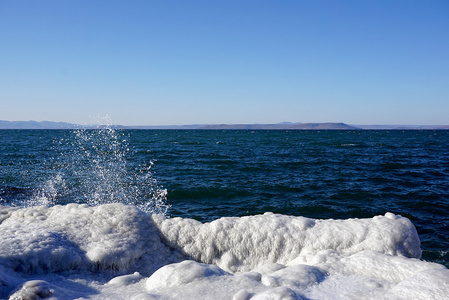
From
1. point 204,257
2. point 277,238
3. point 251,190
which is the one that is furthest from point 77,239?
point 251,190

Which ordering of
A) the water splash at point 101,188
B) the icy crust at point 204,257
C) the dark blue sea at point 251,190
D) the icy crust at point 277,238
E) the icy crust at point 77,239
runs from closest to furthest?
the icy crust at point 204,257 → the icy crust at point 77,239 → the icy crust at point 277,238 → the dark blue sea at point 251,190 → the water splash at point 101,188

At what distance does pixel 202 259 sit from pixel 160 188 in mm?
10422

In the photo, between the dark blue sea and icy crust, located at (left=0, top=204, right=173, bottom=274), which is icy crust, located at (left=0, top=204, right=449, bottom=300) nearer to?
icy crust, located at (left=0, top=204, right=173, bottom=274)

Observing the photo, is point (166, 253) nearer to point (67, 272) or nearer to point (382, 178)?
point (67, 272)

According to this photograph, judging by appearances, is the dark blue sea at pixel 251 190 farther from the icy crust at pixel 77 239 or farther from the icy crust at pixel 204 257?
the icy crust at pixel 77 239

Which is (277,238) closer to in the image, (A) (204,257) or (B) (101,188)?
(A) (204,257)

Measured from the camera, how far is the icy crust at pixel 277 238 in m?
5.84

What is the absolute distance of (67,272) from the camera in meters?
4.68

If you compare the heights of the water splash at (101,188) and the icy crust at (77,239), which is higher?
the icy crust at (77,239)

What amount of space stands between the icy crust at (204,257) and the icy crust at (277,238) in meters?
0.02

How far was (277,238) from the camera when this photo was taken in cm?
611

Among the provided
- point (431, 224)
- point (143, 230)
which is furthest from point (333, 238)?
point (431, 224)

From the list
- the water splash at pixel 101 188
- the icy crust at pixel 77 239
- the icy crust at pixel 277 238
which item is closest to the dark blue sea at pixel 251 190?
the water splash at pixel 101 188

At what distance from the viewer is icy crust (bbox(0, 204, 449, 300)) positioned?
3727 mm
